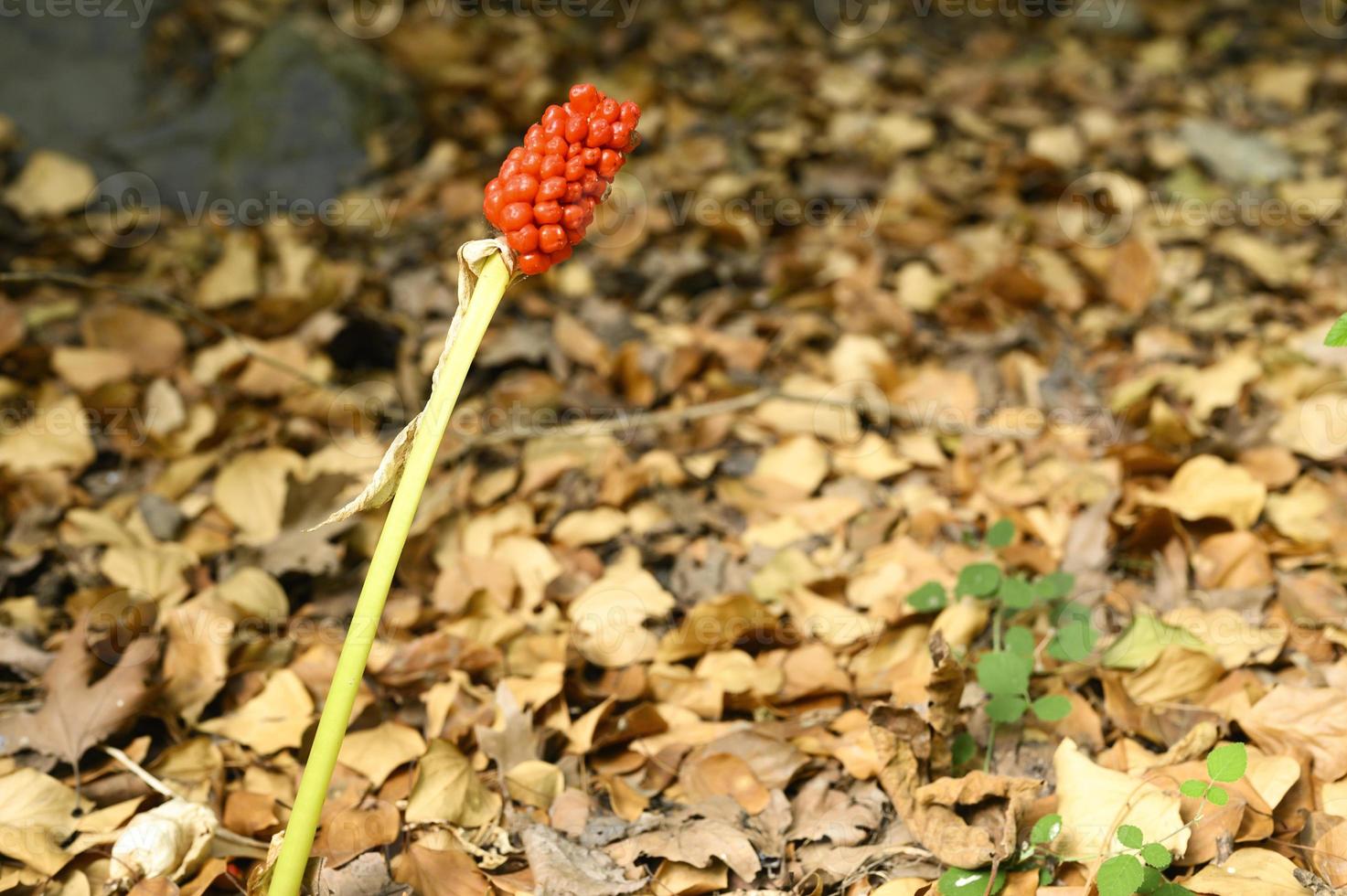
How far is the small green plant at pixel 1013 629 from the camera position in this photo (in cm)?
168

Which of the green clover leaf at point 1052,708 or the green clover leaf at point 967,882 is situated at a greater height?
the green clover leaf at point 1052,708

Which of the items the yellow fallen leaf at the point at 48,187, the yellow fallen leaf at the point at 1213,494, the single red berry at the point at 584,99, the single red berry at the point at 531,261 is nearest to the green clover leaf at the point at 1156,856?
the yellow fallen leaf at the point at 1213,494

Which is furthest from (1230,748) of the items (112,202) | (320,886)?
(112,202)

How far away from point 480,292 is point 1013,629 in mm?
1079

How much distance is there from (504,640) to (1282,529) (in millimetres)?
1513

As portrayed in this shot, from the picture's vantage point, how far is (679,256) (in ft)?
10.3

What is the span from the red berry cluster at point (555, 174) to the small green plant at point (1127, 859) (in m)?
1.01

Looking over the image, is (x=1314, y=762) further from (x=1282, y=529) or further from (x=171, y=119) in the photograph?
(x=171, y=119)

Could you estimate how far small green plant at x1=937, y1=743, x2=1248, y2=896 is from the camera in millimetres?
1346

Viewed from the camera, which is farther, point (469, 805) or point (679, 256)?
point (679, 256)

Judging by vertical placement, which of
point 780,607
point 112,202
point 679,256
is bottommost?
point 780,607

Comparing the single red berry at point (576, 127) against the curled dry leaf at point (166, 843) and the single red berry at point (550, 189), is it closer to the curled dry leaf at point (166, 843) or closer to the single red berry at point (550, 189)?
the single red berry at point (550, 189)

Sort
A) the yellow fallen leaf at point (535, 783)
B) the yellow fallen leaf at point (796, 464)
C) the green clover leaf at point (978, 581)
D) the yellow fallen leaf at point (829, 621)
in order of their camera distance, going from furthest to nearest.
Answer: the yellow fallen leaf at point (796, 464), the yellow fallen leaf at point (829, 621), the green clover leaf at point (978, 581), the yellow fallen leaf at point (535, 783)

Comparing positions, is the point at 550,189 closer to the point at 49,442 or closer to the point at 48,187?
the point at 49,442
